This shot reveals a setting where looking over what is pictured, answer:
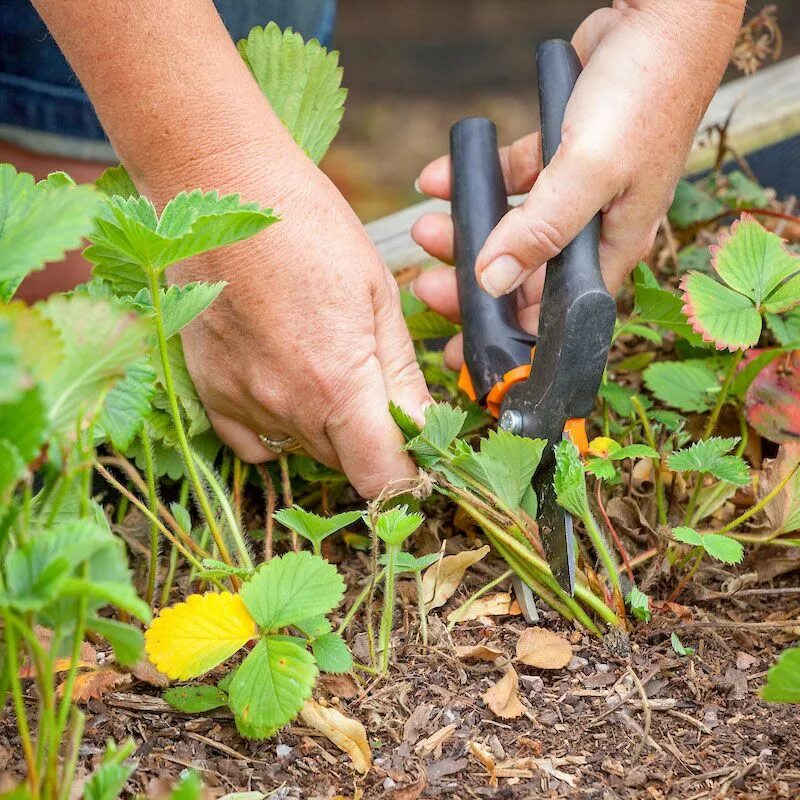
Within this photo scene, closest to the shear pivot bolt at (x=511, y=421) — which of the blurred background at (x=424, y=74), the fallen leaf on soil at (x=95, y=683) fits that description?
the fallen leaf on soil at (x=95, y=683)

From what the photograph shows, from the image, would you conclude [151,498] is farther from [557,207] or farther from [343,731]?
[557,207]

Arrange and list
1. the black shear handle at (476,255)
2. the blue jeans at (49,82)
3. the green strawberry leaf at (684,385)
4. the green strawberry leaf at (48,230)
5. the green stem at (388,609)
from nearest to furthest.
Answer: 1. the green strawberry leaf at (48,230)
2. the green stem at (388,609)
3. the black shear handle at (476,255)
4. the green strawberry leaf at (684,385)
5. the blue jeans at (49,82)

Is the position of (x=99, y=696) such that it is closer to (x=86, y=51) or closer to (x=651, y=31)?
(x=86, y=51)

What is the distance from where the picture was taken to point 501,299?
1.15m

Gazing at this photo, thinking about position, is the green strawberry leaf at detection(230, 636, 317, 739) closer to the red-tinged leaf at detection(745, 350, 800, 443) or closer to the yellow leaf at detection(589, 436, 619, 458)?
the yellow leaf at detection(589, 436, 619, 458)

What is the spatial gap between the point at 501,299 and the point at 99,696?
2.02 ft

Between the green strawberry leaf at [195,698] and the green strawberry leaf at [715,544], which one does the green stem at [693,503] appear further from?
the green strawberry leaf at [195,698]

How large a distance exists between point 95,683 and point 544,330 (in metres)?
0.54

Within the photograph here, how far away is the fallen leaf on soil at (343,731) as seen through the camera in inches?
31.7

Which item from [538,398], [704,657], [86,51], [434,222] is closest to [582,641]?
[704,657]

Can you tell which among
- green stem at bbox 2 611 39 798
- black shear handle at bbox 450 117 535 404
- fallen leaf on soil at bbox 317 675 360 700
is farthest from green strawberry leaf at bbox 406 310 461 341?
green stem at bbox 2 611 39 798

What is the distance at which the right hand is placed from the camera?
99cm

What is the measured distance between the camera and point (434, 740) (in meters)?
0.84

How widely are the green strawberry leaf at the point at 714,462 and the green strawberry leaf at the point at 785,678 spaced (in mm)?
278
